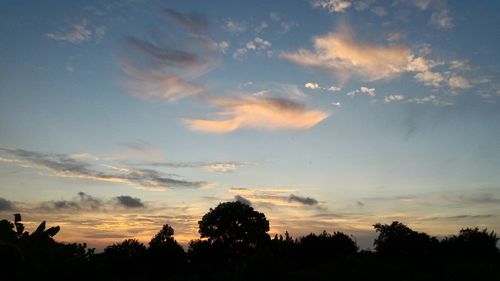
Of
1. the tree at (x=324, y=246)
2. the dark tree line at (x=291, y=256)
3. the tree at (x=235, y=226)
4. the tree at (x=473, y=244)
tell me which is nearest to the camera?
the dark tree line at (x=291, y=256)

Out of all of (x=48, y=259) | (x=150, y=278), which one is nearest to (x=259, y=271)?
(x=48, y=259)

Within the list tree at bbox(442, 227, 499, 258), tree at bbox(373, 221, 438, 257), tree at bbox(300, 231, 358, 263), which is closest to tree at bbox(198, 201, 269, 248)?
tree at bbox(300, 231, 358, 263)

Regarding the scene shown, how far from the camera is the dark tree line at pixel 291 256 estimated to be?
33.3 meters

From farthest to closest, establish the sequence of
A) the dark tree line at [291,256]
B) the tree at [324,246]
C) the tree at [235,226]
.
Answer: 1. the tree at [235,226]
2. the tree at [324,246]
3. the dark tree line at [291,256]

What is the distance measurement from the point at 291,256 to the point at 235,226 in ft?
53.2

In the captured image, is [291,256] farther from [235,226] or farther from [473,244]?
[473,244]

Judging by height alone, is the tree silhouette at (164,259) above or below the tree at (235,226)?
below

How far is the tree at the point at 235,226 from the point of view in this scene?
8344 cm

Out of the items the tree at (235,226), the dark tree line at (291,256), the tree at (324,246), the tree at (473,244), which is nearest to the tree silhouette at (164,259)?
the dark tree line at (291,256)

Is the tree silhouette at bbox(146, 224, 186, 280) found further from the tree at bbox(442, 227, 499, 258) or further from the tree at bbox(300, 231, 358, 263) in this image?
the tree at bbox(442, 227, 499, 258)

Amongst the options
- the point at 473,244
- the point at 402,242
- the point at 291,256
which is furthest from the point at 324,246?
the point at 473,244

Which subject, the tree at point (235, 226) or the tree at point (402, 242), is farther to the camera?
the tree at point (235, 226)

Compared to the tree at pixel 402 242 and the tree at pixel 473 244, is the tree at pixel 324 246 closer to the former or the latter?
the tree at pixel 402 242

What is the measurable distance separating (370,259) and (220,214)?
190 feet
